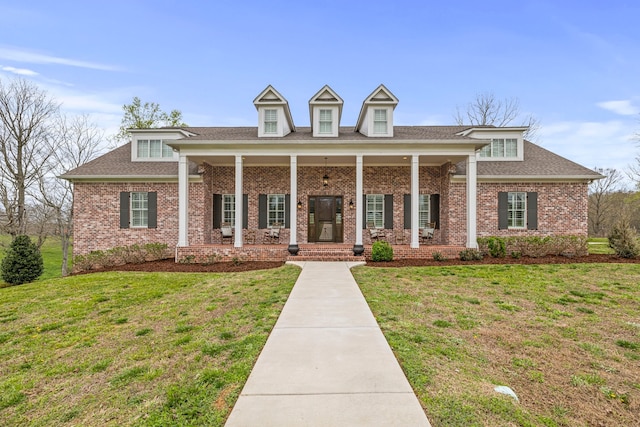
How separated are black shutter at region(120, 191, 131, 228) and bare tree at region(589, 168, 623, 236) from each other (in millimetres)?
37000

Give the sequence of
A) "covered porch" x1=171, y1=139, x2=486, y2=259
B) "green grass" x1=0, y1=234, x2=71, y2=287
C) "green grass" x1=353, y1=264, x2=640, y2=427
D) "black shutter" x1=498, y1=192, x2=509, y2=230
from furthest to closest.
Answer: "green grass" x1=0, y1=234, x2=71, y2=287 < "covered porch" x1=171, y1=139, x2=486, y2=259 < "black shutter" x1=498, y1=192, x2=509, y2=230 < "green grass" x1=353, y1=264, x2=640, y2=427

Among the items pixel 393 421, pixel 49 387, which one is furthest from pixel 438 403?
pixel 49 387

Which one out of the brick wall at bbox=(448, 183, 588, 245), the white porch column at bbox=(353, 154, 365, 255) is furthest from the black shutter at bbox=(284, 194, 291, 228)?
the brick wall at bbox=(448, 183, 588, 245)

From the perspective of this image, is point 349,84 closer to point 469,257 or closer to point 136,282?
point 469,257

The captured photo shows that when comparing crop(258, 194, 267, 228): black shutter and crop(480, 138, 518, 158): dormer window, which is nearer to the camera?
crop(258, 194, 267, 228): black shutter

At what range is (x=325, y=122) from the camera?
12578 mm

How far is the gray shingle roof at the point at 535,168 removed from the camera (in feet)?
41.2

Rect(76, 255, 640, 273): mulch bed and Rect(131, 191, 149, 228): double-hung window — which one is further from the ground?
Rect(131, 191, 149, 228): double-hung window

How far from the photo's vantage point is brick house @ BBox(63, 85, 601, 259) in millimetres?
12508

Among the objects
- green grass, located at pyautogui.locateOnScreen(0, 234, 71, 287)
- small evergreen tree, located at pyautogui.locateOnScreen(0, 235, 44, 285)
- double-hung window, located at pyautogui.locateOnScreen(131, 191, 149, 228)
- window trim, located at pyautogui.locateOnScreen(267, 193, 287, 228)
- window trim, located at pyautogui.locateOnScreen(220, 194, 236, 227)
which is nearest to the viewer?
small evergreen tree, located at pyautogui.locateOnScreen(0, 235, 44, 285)

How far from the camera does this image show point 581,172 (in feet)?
41.2

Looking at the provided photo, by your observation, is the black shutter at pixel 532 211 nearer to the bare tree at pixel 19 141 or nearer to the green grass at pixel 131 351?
the green grass at pixel 131 351

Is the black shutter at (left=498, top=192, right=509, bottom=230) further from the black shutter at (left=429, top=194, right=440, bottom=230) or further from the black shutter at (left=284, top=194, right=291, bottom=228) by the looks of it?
the black shutter at (left=284, top=194, right=291, bottom=228)

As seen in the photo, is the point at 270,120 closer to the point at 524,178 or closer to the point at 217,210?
the point at 217,210
